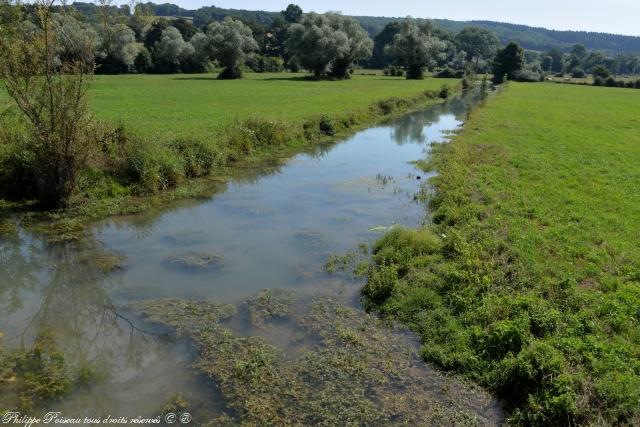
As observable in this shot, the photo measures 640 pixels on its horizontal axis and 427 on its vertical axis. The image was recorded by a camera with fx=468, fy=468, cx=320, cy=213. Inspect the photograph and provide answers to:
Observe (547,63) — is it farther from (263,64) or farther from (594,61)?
(263,64)

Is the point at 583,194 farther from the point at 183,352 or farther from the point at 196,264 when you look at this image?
the point at 183,352

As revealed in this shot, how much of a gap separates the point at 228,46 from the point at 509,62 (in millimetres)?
68423

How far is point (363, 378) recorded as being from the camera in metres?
7.77

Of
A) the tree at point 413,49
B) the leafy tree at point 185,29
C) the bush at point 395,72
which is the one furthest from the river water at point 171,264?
the leafy tree at point 185,29

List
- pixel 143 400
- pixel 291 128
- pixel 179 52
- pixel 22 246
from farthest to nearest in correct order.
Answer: pixel 179 52, pixel 291 128, pixel 22 246, pixel 143 400

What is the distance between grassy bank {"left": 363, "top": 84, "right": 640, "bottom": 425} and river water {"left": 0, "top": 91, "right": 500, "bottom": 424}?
1.62 metres

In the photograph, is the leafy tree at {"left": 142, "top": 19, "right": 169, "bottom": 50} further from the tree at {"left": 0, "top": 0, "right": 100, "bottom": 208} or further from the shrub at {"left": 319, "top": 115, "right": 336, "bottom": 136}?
the tree at {"left": 0, "top": 0, "right": 100, "bottom": 208}

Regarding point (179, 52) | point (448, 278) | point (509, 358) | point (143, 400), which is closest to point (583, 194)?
point (448, 278)

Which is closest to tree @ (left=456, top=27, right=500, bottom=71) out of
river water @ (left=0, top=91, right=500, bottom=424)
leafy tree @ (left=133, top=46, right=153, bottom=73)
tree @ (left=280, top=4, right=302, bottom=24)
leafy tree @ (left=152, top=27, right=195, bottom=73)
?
tree @ (left=280, top=4, right=302, bottom=24)

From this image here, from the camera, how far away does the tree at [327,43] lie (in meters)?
76.1

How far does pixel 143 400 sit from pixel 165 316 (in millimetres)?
2486

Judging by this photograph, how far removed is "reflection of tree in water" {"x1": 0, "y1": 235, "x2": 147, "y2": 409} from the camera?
7.66 metres

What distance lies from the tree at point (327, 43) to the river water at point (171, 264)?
197ft

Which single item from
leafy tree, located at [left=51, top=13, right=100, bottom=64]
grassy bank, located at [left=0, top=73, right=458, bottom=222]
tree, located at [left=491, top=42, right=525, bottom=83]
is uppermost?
tree, located at [left=491, top=42, right=525, bottom=83]
